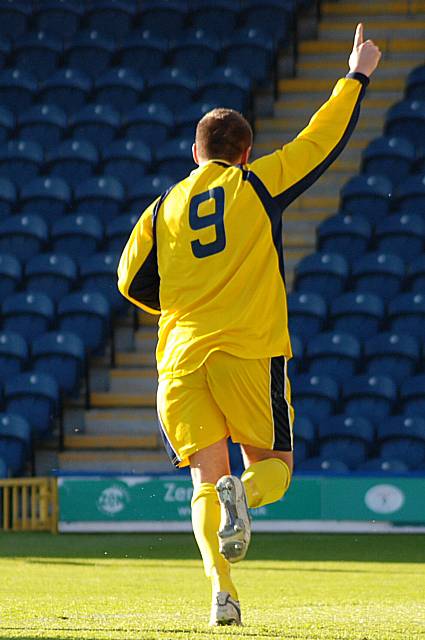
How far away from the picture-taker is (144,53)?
60.2ft

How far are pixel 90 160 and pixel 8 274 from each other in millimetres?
2268

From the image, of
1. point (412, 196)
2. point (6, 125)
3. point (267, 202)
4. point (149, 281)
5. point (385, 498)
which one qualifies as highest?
point (6, 125)

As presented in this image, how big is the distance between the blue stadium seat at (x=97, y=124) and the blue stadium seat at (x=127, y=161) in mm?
482

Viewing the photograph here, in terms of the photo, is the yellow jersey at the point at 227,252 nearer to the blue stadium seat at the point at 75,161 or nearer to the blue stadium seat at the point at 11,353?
the blue stadium seat at the point at 11,353

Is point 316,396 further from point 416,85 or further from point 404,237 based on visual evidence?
point 416,85

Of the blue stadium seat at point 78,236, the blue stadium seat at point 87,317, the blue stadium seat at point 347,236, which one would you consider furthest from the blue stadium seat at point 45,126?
the blue stadium seat at point 347,236

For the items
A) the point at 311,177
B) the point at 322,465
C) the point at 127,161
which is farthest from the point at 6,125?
the point at 311,177

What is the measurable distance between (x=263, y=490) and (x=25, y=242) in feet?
38.3

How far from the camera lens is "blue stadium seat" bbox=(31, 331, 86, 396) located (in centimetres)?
1435

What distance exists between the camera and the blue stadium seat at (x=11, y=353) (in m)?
14.3

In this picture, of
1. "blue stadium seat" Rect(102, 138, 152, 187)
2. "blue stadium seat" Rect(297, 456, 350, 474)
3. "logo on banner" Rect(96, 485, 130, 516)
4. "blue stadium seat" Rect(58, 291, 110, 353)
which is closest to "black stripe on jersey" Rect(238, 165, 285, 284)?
"logo on banner" Rect(96, 485, 130, 516)

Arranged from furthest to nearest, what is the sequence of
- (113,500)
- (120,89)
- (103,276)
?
(120,89)
(103,276)
(113,500)

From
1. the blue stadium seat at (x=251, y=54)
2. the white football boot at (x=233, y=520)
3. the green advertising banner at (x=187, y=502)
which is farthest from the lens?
the blue stadium seat at (x=251, y=54)

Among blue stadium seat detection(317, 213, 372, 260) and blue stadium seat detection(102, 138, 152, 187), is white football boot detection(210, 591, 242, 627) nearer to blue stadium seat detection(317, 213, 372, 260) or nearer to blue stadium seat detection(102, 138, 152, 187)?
blue stadium seat detection(317, 213, 372, 260)
